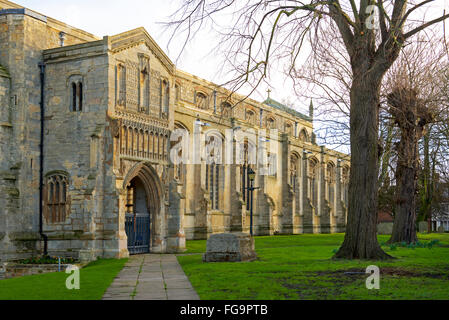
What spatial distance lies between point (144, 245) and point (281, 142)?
981 inches

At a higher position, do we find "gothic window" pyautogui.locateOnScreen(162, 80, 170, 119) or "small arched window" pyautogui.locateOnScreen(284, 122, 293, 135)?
"small arched window" pyautogui.locateOnScreen(284, 122, 293, 135)

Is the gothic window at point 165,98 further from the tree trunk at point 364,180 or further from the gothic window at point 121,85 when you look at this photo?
the tree trunk at point 364,180

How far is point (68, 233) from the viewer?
21.3 m

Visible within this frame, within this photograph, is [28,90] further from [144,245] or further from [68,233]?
[144,245]

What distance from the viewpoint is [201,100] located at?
43.0 metres

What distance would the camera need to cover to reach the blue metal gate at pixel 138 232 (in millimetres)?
23141

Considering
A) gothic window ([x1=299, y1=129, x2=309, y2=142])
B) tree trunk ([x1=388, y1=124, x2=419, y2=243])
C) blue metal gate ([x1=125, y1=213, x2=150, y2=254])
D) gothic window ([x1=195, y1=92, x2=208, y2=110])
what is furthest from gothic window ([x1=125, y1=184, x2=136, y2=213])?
gothic window ([x1=299, y1=129, x2=309, y2=142])

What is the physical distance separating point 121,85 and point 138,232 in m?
6.47

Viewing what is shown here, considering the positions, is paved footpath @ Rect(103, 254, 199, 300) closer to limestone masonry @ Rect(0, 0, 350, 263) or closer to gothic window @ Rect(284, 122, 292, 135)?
limestone masonry @ Rect(0, 0, 350, 263)

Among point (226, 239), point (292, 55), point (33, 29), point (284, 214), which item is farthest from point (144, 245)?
point (284, 214)

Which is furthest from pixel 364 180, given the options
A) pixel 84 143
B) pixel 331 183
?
pixel 331 183

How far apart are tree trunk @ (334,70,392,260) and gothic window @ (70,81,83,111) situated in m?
11.4

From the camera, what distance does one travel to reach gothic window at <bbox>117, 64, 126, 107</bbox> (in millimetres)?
21984

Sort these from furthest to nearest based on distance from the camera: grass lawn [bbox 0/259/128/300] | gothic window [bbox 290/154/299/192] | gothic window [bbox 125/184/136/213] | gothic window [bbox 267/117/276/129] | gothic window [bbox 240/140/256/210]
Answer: gothic window [bbox 267/117/276/129] → gothic window [bbox 290/154/299/192] → gothic window [bbox 240/140/256/210] → gothic window [bbox 125/184/136/213] → grass lawn [bbox 0/259/128/300]
